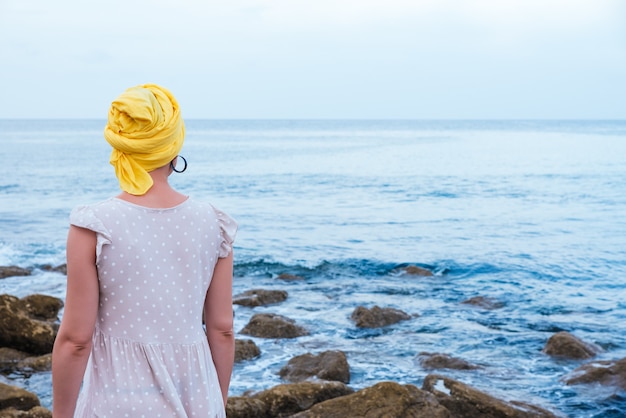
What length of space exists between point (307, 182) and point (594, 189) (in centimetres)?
1497

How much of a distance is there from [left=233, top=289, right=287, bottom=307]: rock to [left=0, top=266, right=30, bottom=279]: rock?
5.46m

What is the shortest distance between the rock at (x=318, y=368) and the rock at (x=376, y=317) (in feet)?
9.22

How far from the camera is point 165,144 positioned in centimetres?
281

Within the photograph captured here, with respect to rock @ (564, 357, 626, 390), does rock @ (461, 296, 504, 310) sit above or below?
below

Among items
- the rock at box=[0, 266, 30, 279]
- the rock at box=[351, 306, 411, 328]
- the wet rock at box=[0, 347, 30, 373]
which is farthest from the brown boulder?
the rock at box=[0, 266, 30, 279]

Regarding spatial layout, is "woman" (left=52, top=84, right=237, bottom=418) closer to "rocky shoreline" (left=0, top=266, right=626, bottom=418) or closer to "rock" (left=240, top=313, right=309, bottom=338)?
"rocky shoreline" (left=0, top=266, right=626, bottom=418)

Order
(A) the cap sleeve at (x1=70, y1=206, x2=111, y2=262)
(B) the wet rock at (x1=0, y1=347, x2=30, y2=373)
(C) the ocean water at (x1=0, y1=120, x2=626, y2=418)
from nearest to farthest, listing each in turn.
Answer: (A) the cap sleeve at (x1=70, y1=206, x2=111, y2=262), (B) the wet rock at (x1=0, y1=347, x2=30, y2=373), (C) the ocean water at (x1=0, y1=120, x2=626, y2=418)

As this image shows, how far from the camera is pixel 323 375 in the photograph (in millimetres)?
9531

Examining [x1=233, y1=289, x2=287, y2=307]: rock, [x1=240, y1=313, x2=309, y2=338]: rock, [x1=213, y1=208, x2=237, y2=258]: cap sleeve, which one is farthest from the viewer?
[x1=233, y1=289, x2=287, y2=307]: rock

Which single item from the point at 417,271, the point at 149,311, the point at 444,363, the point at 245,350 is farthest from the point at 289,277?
the point at 149,311

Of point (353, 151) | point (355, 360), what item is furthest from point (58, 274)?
point (353, 151)

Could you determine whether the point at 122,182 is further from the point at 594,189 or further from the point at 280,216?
the point at 594,189

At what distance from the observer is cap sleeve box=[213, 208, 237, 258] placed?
2977 millimetres

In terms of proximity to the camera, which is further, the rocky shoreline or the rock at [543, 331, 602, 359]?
the rock at [543, 331, 602, 359]
